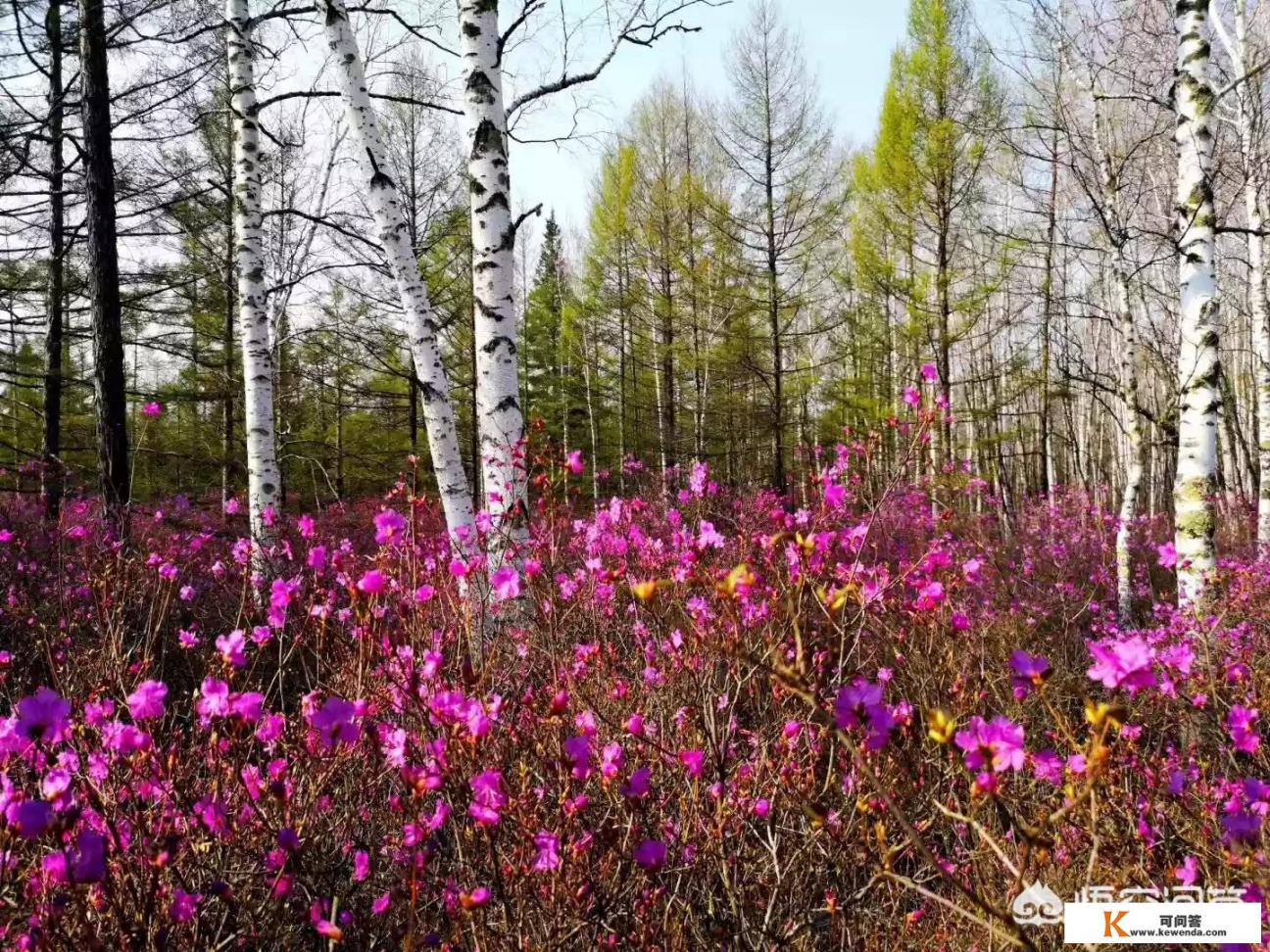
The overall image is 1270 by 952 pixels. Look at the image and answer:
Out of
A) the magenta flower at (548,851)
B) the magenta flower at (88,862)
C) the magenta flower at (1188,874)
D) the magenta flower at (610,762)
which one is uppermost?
the magenta flower at (88,862)

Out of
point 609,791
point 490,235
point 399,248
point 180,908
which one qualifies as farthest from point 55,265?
point 609,791

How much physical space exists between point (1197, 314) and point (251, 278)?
23.4 feet

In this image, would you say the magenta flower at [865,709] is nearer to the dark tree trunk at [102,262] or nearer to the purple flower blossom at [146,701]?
the purple flower blossom at [146,701]

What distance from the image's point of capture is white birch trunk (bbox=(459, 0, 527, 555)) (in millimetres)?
4039

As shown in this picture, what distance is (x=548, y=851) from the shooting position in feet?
4.71

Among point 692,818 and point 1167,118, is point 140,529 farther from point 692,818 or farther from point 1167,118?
point 1167,118

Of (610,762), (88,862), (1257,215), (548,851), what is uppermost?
(1257,215)

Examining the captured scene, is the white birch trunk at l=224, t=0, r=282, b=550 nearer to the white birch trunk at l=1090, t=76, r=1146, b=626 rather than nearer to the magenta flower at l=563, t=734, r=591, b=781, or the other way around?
the magenta flower at l=563, t=734, r=591, b=781

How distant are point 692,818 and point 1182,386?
4.22 meters

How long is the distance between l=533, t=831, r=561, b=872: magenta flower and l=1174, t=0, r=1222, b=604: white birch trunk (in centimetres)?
425

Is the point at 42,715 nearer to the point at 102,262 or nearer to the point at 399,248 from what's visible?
the point at 399,248

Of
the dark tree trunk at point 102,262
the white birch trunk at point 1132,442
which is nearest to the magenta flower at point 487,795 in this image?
the dark tree trunk at point 102,262

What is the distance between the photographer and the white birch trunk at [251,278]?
569cm

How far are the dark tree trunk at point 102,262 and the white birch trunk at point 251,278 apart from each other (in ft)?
2.87
